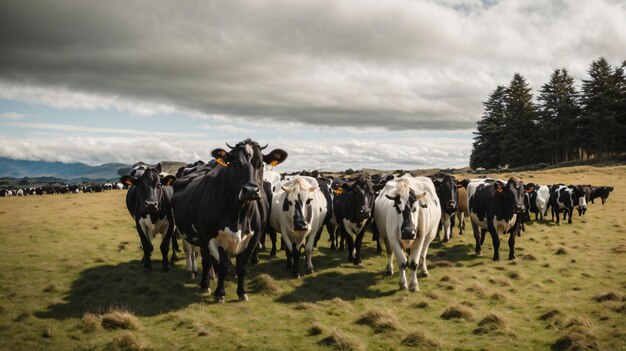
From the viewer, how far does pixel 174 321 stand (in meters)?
7.80

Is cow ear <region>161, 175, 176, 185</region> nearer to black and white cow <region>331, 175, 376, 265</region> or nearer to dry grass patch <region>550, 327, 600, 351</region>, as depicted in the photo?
black and white cow <region>331, 175, 376, 265</region>

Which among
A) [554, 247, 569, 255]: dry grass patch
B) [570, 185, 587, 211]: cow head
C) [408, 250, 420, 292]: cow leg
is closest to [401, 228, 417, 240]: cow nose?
[408, 250, 420, 292]: cow leg

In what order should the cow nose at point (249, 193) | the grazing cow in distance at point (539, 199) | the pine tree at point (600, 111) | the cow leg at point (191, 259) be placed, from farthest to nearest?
the pine tree at point (600, 111) < the grazing cow in distance at point (539, 199) < the cow leg at point (191, 259) < the cow nose at point (249, 193)

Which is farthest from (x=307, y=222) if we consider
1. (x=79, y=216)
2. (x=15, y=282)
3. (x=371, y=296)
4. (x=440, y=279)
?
(x=79, y=216)

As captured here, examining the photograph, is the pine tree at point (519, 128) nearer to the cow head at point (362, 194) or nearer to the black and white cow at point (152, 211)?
the cow head at point (362, 194)

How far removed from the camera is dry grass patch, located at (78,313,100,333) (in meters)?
7.30

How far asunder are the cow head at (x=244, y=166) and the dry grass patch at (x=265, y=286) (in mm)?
2936

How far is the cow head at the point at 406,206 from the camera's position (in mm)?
9780

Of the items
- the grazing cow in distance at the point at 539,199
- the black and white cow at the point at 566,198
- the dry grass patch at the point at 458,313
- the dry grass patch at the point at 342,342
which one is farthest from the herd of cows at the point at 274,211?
the black and white cow at the point at 566,198

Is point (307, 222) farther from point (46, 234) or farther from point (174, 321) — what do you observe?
point (46, 234)

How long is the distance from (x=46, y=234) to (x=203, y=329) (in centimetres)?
1371

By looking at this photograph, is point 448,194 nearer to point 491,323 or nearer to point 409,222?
point 409,222

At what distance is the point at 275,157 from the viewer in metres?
9.20

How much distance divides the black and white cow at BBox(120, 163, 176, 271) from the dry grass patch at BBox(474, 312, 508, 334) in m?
8.09
